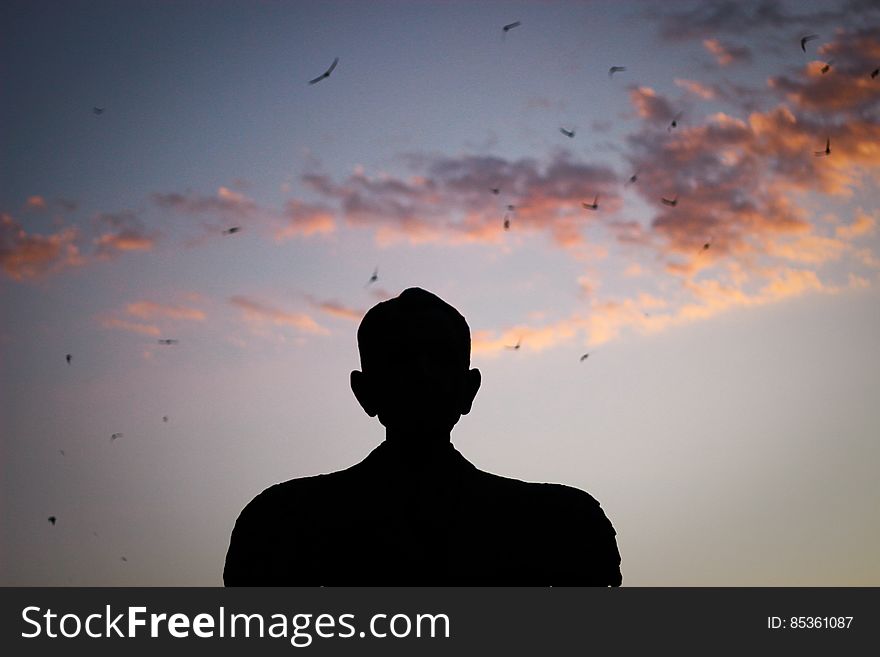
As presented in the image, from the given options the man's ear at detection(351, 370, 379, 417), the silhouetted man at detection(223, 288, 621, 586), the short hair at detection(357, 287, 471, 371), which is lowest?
the silhouetted man at detection(223, 288, 621, 586)

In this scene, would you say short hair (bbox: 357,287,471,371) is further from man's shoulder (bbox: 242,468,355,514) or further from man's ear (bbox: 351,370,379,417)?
man's shoulder (bbox: 242,468,355,514)

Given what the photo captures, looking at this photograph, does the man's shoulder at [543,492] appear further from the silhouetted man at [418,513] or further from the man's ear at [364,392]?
the man's ear at [364,392]

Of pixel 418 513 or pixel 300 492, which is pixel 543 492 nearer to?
pixel 418 513

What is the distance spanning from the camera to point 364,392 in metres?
9.17

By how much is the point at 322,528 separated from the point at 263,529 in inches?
19.2

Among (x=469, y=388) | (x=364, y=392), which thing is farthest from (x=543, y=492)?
(x=364, y=392)

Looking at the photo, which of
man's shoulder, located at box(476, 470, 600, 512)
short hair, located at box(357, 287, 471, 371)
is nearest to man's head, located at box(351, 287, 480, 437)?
short hair, located at box(357, 287, 471, 371)

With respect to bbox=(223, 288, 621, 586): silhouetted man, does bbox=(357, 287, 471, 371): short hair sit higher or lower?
higher

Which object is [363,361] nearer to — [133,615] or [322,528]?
[322,528]

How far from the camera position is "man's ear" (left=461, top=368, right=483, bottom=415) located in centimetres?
913

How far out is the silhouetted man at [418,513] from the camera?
888 centimetres

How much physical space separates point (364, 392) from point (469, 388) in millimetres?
813

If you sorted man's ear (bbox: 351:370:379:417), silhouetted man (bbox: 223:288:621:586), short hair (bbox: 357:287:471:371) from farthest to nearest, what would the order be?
1. man's ear (bbox: 351:370:379:417)
2. short hair (bbox: 357:287:471:371)
3. silhouetted man (bbox: 223:288:621:586)

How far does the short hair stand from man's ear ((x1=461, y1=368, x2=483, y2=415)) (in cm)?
8
